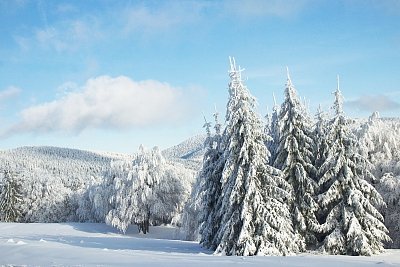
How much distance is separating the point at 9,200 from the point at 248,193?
6437cm

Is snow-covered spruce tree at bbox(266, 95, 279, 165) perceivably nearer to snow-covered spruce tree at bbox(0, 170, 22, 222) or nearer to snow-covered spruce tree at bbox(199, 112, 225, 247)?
snow-covered spruce tree at bbox(199, 112, 225, 247)

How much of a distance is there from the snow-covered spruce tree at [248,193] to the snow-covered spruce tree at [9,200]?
201 feet

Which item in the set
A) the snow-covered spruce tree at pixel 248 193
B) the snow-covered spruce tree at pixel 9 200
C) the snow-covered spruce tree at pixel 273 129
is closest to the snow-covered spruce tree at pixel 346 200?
the snow-covered spruce tree at pixel 248 193

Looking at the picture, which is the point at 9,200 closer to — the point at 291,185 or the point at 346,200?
the point at 291,185

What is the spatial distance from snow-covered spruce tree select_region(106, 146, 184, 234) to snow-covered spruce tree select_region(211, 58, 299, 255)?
2308 centimetres

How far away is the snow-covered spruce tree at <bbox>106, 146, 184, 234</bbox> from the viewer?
4712 cm

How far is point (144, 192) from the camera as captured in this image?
47969 millimetres

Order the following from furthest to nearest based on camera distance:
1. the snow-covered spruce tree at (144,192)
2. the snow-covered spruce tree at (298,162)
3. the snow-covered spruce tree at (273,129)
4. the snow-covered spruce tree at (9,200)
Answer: the snow-covered spruce tree at (9,200), the snow-covered spruce tree at (144,192), the snow-covered spruce tree at (273,129), the snow-covered spruce tree at (298,162)

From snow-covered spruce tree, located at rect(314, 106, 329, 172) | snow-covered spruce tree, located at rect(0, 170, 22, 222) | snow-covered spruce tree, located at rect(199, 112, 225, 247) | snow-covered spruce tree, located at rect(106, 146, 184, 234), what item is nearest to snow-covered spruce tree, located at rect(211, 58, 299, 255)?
snow-covered spruce tree, located at rect(199, 112, 225, 247)

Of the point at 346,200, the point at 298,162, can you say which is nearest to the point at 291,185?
the point at 298,162

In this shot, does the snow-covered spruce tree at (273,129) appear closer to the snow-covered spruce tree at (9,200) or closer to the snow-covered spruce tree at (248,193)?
the snow-covered spruce tree at (248,193)

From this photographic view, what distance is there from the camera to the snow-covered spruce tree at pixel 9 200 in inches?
2958

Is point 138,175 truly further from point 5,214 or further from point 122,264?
point 5,214

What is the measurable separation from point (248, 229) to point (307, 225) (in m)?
4.98
